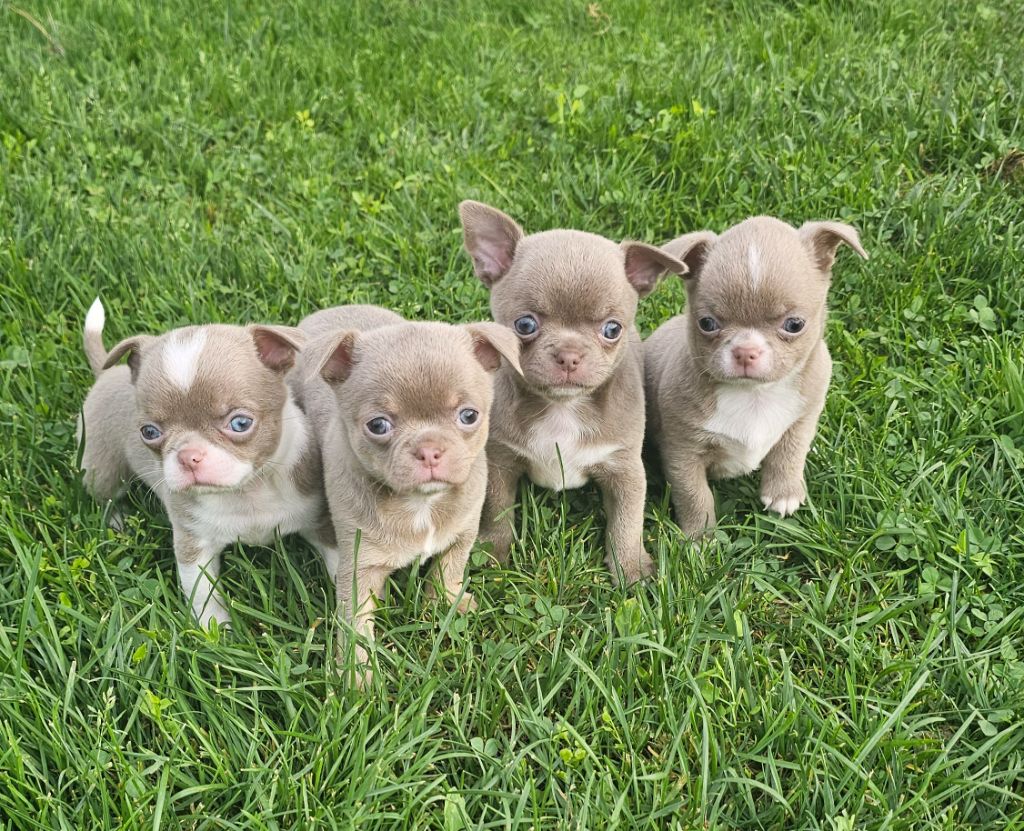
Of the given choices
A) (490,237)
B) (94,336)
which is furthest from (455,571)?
(94,336)

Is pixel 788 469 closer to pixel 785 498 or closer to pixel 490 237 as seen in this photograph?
pixel 785 498

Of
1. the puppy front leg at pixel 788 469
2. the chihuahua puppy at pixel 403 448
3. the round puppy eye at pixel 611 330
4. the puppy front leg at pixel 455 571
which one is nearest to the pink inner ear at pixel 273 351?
the chihuahua puppy at pixel 403 448

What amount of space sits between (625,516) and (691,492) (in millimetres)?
340

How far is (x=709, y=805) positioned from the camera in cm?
344

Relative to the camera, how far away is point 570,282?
3.94 meters

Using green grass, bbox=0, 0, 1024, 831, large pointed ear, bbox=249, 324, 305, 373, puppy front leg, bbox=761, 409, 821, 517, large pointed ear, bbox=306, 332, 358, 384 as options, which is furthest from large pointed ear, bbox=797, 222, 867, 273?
large pointed ear, bbox=249, 324, 305, 373

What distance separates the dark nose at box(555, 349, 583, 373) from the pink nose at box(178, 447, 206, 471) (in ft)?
4.57

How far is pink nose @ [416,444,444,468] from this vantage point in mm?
3482

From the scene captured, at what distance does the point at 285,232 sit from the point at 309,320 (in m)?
1.46

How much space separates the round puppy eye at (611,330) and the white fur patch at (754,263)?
55 centimetres

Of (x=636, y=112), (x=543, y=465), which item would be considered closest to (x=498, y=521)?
(x=543, y=465)

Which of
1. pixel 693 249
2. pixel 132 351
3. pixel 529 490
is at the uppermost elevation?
pixel 693 249

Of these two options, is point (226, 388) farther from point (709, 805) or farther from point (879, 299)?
point (879, 299)

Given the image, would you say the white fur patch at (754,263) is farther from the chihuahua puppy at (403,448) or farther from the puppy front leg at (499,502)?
the puppy front leg at (499,502)
